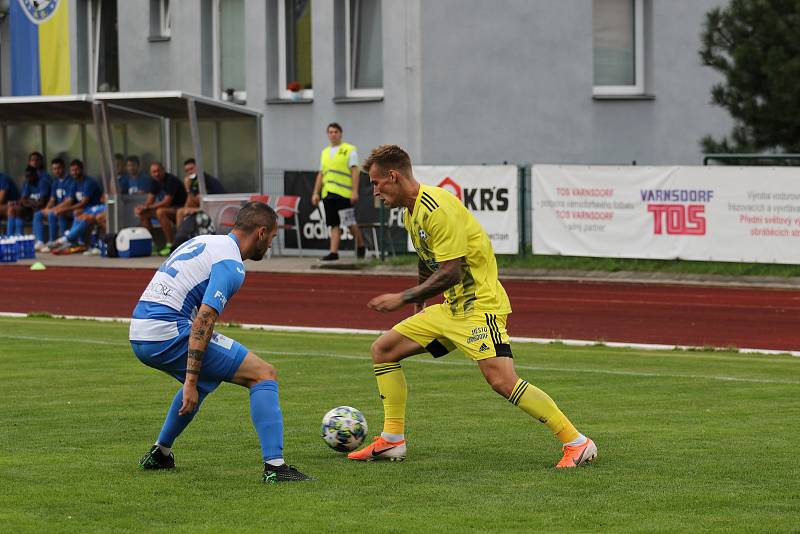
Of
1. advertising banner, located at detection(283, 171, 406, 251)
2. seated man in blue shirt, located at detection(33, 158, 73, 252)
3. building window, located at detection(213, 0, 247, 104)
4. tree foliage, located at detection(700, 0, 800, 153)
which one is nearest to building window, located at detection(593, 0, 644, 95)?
advertising banner, located at detection(283, 171, 406, 251)

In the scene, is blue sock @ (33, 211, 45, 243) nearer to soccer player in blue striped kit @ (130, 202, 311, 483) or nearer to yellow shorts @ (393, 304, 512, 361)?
yellow shorts @ (393, 304, 512, 361)

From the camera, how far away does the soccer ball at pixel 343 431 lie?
30.7 feet

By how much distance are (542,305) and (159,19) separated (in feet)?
57.9

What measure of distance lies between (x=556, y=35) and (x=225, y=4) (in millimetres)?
7814

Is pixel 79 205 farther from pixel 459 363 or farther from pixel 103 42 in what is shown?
pixel 459 363

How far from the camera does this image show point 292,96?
32719mm

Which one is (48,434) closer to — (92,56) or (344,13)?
(344,13)

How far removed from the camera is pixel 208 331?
26.7 feet

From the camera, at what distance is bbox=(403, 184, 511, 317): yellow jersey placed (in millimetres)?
8875

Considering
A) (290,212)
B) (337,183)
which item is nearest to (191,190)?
(290,212)

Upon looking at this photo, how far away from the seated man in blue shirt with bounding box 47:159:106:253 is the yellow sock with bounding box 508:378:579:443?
916 inches

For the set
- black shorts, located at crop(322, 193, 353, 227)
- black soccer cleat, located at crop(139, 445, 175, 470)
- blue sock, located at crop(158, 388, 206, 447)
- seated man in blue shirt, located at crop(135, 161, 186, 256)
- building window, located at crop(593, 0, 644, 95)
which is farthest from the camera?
building window, located at crop(593, 0, 644, 95)

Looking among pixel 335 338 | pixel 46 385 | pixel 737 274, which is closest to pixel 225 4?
pixel 737 274

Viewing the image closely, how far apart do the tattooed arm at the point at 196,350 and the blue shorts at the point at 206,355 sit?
0.11 metres
